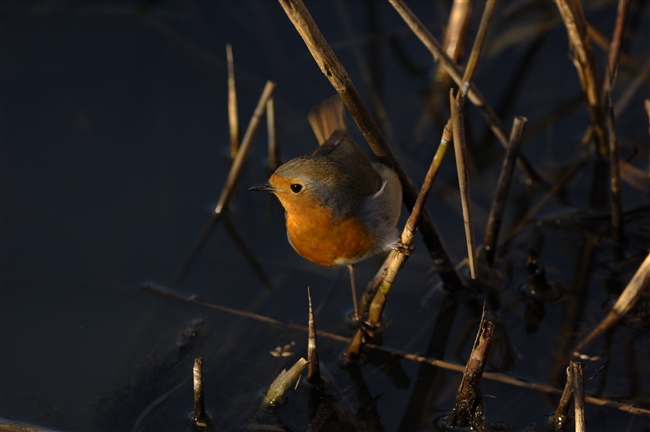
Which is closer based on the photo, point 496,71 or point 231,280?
point 231,280

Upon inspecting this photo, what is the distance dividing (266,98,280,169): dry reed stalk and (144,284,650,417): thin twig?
1.42 metres

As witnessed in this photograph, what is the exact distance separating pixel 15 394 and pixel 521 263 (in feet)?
10.6

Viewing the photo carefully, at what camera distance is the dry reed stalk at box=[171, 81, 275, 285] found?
5117 millimetres

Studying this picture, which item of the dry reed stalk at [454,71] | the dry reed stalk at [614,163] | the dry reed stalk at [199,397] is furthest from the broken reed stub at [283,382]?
the dry reed stalk at [614,163]

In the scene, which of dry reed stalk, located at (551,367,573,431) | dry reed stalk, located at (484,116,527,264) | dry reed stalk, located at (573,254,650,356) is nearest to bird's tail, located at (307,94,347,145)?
dry reed stalk, located at (484,116,527,264)

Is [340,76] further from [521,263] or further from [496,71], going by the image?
[496,71]

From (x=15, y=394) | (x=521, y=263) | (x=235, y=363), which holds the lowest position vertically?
(x=15, y=394)

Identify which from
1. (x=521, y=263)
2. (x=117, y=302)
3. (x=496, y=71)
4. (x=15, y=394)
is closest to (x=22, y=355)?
(x=15, y=394)

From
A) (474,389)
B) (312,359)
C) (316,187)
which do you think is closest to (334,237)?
(316,187)

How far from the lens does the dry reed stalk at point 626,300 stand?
13.7 ft

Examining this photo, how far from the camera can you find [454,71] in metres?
4.70

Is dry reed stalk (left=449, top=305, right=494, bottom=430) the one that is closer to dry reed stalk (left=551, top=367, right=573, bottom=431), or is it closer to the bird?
dry reed stalk (left=551, top=367, right=573, bottom=431)

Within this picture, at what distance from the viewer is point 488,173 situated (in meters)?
5.84

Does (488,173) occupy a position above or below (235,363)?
above
